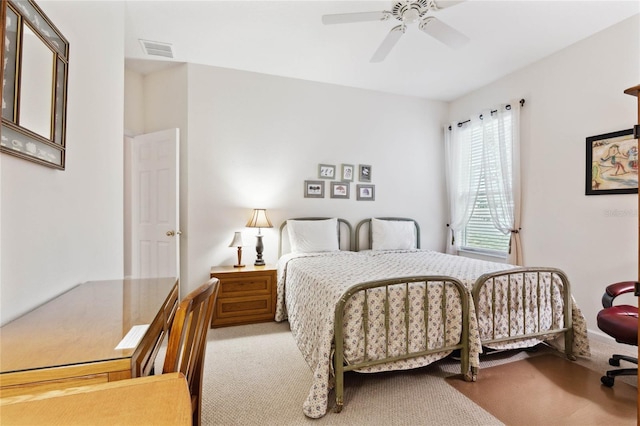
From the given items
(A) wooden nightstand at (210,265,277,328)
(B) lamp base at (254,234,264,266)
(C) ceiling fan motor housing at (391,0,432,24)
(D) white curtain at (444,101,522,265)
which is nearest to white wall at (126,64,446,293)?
(B) lamp base at (254,234,264,266)

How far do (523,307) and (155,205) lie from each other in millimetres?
3558

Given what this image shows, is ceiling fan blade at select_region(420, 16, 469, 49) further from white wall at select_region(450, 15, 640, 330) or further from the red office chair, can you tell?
the red office chair

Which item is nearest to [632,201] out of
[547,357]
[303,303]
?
[547,357]

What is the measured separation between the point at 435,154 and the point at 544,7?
222 cm

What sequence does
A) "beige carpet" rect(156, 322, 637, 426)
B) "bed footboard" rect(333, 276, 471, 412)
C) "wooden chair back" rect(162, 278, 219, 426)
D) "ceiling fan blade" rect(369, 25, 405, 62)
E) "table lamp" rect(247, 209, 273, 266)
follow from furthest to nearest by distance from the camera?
1. "table lamp" rect(247, 209, 273, 266)
2. "ceiling fan blade" rect(369, 25, 405, 62)
3. "bed footboard" rect(333, 276, 471, 412)
4. "beige carpet" rect(156, 322, 637, 426)
5. "wooden chair back" rect(162, 278, 219, 426)

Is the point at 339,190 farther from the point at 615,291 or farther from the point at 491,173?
the point at 615,291

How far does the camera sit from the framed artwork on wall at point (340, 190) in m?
3.91

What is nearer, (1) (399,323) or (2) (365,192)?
(1) (399,323)

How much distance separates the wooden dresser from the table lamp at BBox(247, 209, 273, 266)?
1911 mm

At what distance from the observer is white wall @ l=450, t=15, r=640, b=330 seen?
2.49 metres

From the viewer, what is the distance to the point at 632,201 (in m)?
2.43

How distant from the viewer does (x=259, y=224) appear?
3334mm

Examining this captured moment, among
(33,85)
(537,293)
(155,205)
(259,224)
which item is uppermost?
(33,85)

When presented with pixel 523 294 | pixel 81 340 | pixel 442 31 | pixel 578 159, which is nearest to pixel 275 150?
pixel 442 31
